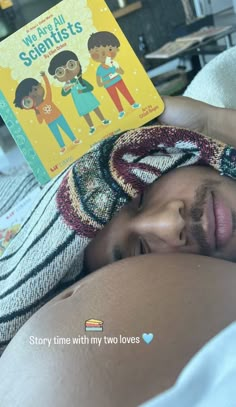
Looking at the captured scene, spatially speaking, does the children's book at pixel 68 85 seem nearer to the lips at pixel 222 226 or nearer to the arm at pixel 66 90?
the arm at pixel 66 90

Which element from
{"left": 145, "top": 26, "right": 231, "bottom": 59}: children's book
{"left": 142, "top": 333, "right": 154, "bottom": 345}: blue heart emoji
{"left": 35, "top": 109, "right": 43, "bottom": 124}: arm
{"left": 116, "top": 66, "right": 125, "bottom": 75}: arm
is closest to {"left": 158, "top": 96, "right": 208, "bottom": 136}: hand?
{"left": 116, "top": 66, "right": 125, "bottom": 75}: arm

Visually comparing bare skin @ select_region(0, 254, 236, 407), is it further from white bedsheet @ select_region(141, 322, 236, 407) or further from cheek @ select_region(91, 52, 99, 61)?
cheek @ select_region(91, 52, 99, 61)

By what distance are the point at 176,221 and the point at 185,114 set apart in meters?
0.33

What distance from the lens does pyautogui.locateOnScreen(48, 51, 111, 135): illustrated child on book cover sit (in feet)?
2.48

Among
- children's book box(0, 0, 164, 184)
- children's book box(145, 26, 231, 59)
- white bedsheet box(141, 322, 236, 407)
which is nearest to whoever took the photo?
white bedsheet box(141, 322, 236, 407)

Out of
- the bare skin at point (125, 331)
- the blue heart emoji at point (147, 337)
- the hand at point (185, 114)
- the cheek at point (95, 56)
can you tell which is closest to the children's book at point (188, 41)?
the hand at point (185, 114)

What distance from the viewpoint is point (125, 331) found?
0.41 m

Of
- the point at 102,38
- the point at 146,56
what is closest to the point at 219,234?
the point at 102,38

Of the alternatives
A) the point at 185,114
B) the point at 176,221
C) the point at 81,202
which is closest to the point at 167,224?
the point at 176,221

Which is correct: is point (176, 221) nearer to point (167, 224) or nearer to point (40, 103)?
point (167, 224)

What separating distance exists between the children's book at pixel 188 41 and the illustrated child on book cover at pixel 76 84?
5.44 ft

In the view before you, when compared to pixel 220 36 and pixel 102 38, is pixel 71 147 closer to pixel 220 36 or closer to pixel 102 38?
pixel 102 38

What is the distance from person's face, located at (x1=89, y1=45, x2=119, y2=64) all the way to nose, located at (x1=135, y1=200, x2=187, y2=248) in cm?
32

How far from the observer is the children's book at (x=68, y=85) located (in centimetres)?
74
